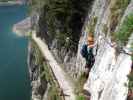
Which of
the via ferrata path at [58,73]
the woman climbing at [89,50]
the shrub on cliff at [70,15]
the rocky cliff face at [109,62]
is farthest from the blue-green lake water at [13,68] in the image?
the rocky cliff face at [109,62]

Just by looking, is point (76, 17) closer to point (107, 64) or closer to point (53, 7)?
point (53, 7)

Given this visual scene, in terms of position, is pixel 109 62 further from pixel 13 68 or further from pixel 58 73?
pixel 13 68

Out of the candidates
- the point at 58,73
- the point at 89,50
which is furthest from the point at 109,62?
the point at 58,73

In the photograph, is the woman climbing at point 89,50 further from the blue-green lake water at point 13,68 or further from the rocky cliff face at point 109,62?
the blue-green lake water at point 13,68

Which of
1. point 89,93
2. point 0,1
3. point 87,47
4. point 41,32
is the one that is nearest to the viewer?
point 89,93

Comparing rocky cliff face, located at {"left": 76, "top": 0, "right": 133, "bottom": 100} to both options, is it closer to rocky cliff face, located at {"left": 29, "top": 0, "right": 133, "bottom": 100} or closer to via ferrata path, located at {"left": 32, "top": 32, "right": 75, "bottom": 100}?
rocky cliff face, located at {"left": 29, "top": 0, "right": 133, "bottom": 100}

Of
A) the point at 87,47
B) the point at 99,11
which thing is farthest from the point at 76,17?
the point at 87,47
